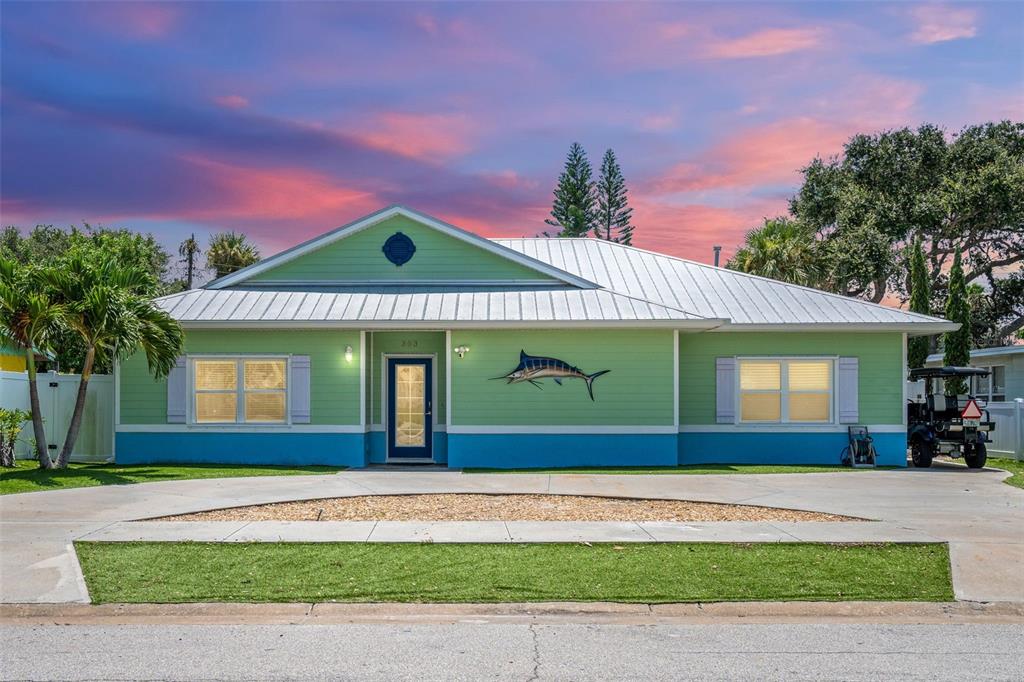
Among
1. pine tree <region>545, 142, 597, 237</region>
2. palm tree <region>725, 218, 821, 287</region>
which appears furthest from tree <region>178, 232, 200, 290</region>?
palm tree <region>725, 218, 821, 287</region>

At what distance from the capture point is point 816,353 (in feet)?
63.3

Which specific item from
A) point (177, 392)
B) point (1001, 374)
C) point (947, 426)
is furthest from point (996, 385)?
point (177, 392)

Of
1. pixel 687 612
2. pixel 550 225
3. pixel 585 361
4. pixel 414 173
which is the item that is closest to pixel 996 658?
pixel 687 612

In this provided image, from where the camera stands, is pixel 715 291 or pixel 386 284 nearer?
pixel 386 284

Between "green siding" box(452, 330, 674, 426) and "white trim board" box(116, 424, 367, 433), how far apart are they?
243 centimetres

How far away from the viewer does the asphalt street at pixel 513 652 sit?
5785 mm

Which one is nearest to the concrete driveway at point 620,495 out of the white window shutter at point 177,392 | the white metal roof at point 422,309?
the white metal roof at point 422,309

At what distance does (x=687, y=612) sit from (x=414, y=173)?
2422 cm

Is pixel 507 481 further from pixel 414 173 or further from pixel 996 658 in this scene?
pixel 414 173

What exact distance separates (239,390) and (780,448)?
467 inches

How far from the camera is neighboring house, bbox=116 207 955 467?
1839 cm

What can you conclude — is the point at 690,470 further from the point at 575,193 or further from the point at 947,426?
the point at 575,193

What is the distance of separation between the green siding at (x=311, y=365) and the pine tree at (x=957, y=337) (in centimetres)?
2147

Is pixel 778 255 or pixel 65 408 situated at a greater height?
pixel 778 255
